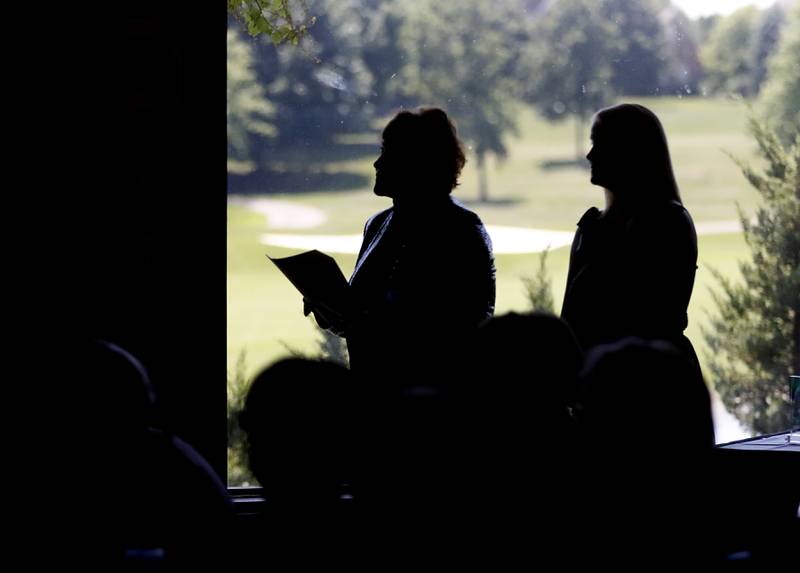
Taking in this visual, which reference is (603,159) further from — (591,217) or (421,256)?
(421,256)

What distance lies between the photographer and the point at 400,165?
3309 mm

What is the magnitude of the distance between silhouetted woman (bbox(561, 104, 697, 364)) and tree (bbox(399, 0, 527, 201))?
161 cm

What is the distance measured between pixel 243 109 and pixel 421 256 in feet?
4.71

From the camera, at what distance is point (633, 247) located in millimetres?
3078

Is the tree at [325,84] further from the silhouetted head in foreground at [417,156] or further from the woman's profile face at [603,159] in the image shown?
the woman's profile face at [603,159]

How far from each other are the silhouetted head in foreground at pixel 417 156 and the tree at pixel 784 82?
2611 millimetres

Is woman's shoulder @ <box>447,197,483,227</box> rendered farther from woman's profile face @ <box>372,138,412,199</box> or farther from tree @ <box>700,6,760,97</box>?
tree @ <box>700,6,760,97</box>

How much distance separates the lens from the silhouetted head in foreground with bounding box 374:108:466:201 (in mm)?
3303
